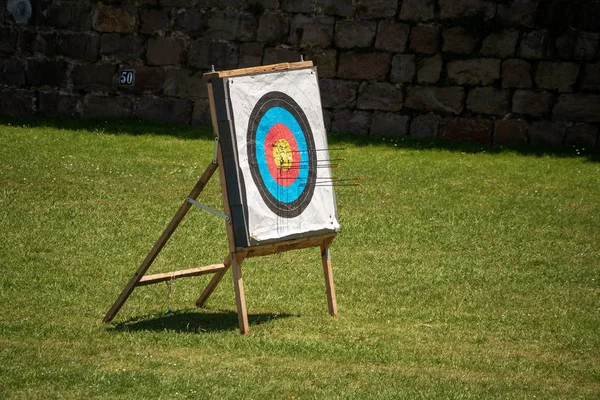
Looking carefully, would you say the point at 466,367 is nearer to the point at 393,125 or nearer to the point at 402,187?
the point at 402,187

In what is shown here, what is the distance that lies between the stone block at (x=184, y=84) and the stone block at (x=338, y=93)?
5.46ft

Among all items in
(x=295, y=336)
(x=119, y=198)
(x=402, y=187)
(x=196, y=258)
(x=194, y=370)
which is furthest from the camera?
(x=402, y=187)

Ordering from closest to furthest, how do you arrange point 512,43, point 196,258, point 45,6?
point 196,258
point 512,43
point 45,6

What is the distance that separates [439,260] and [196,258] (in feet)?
6.90

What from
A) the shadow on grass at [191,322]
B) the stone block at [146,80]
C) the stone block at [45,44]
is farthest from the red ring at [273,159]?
the stone block at [45,44]

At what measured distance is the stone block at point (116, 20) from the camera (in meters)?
14.1

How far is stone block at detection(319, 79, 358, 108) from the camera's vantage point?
13789 millimetres

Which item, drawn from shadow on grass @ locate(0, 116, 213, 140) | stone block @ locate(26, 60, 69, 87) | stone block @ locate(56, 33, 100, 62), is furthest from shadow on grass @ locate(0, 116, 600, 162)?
stone block @ locate(56, 33, 100, 62)

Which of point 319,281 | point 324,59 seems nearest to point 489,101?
point 324,59

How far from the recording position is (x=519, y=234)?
382 inches

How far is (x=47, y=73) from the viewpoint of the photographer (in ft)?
47.0

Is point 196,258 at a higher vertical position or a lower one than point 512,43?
lower

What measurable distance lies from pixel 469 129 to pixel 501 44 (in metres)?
1.19

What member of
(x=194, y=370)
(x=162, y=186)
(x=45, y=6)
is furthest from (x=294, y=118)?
(x=45, y=6)
